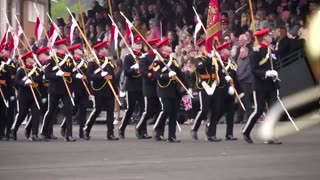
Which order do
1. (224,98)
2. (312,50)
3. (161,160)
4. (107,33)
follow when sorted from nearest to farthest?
(161,160), (224,98), (312,50), (107,33)

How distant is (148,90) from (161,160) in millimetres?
5109

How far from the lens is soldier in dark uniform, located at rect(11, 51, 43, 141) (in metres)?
21.0

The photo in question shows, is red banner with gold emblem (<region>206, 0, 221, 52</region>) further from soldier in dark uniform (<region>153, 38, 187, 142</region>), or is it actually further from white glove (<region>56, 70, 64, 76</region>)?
white glove (<region>56, 70, 64, 76</region>)

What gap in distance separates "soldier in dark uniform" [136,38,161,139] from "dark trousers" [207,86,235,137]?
130 cm

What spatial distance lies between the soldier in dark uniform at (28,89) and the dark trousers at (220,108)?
3.46 metres

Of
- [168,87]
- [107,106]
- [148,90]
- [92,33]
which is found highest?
[92,33]

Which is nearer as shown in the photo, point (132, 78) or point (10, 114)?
point (132, 78)

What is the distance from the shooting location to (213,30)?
20.6 metres

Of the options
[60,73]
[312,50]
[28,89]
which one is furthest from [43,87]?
[312,50]

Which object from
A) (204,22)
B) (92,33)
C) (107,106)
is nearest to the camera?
(107,106)

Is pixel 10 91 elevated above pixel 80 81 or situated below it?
below

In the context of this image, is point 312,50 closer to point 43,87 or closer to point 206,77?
point 206,77

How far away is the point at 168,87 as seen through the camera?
19703 millimetres

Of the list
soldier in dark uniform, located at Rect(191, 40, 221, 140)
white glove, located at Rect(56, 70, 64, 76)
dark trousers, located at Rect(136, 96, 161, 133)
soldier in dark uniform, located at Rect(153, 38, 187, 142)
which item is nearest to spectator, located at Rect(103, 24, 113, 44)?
dark trousers, located at Rect(136, 96, 161, 133)
